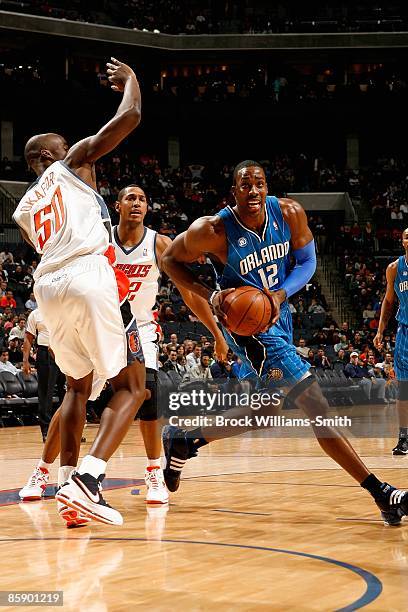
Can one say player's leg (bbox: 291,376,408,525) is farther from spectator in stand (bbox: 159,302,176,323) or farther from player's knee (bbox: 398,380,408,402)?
spectator in stand (bbox: 159,302,176,323)

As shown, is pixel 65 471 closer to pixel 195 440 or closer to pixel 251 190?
pixel 195 440

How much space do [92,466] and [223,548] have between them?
2.30ft

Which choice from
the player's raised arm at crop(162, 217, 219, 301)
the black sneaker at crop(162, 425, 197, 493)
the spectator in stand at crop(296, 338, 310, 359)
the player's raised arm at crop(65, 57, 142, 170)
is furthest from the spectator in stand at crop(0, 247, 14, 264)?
the player's raised arm at crop(65, 57, 142, 170)

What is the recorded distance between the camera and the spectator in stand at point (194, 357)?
15277mm

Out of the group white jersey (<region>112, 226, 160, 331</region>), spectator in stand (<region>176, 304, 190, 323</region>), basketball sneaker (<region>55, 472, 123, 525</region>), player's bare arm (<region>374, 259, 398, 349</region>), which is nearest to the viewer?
basketball sneaker (<region>55, 472, 123, 525</region>)

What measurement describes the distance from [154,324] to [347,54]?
→ 78.2 feet

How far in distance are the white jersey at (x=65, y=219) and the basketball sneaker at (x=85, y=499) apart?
1086mm

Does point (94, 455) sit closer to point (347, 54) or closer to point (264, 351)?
point (264, 351)

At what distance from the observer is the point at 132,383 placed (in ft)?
14.2

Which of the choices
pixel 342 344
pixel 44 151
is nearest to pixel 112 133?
pixel 44 151

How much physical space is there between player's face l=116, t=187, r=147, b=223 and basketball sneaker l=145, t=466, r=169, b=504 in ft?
5.53

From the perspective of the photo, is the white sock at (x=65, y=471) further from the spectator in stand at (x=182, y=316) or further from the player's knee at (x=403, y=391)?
the spectator in stand at (x=182, y=316)

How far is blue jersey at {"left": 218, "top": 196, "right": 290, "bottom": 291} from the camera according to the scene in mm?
5012

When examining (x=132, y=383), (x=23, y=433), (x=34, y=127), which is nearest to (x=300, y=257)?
(x=132, y=383)
